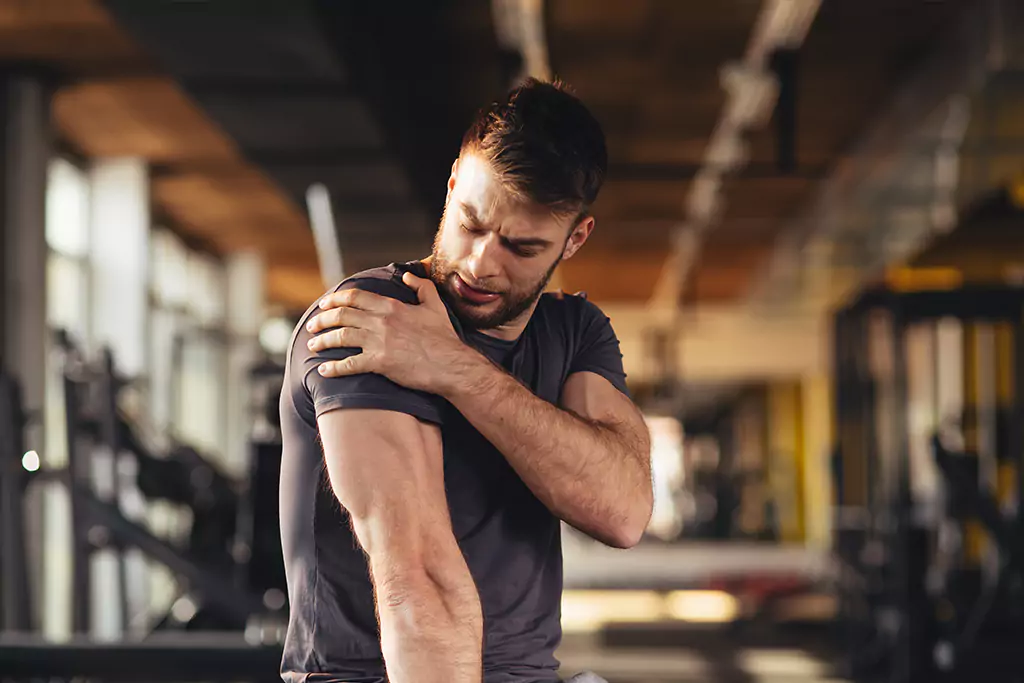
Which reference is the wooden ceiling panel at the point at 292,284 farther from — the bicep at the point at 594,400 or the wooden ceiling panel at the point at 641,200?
the bicep at the point at 594,400

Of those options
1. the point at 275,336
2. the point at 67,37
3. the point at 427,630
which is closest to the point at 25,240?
the point at 67,37

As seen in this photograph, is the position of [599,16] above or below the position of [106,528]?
above

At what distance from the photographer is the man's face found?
4.66ft

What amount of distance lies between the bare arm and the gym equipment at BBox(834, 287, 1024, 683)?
16.0ft

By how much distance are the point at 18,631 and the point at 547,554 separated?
2.98m

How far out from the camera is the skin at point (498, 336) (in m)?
1.38

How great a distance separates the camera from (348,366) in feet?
4.47

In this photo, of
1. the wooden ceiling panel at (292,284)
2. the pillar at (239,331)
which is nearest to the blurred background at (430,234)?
the pillar at (239,331)

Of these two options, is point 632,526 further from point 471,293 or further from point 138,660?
point 138,660

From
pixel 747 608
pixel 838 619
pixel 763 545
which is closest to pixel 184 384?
pixel 747 608

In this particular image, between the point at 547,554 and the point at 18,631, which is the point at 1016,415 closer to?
the point at 18,631

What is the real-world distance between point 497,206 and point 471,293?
107 mm

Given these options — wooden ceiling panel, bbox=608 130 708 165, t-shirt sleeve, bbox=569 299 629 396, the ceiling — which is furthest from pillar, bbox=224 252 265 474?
t-shirt sleeve, bbox=569 299 629 396

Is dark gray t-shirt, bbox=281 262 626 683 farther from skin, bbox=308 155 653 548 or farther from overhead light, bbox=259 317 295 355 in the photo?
overhead light, bbox=259 317 295 355
